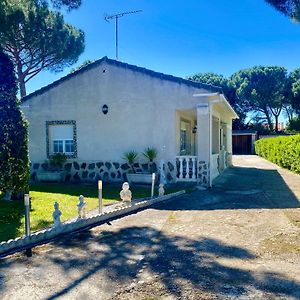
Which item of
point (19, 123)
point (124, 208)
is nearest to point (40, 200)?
point (19, 123)

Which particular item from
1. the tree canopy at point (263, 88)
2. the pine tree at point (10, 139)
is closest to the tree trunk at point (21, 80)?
the pine tree at point (10, 139)

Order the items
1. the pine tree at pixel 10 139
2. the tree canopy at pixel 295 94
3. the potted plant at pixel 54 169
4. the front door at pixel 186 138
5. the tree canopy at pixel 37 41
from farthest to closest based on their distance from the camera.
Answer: the tree canopy at pixel 295 94
the tree canopy at pixel 37 41
the front door at pixel 186 138
the potted plant at pixel 54 169
the pine tree at pixel 10 139

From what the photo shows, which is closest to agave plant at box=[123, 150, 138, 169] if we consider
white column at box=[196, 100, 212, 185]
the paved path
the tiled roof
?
white column at box=[196, 100, 212, 185]

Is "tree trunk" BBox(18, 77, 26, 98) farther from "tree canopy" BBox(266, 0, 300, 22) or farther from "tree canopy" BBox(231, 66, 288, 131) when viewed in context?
"tree canopy" BBox(231, 66, 288, 131)

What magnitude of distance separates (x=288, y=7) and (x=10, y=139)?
40.8 ft

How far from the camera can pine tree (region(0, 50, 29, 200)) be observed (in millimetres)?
9234

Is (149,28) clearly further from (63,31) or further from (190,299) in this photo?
(190,299)

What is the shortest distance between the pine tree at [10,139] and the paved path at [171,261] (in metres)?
3.84

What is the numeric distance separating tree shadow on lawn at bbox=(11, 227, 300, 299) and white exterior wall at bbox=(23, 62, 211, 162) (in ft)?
23.5

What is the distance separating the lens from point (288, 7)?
13.9m

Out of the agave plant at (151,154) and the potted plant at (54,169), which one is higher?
the agave plant at (151,154)

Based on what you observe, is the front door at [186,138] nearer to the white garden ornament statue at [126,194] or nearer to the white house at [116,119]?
the white house at [116,119]

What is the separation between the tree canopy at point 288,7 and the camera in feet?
44.6

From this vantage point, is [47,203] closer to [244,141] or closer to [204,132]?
[204,132]
